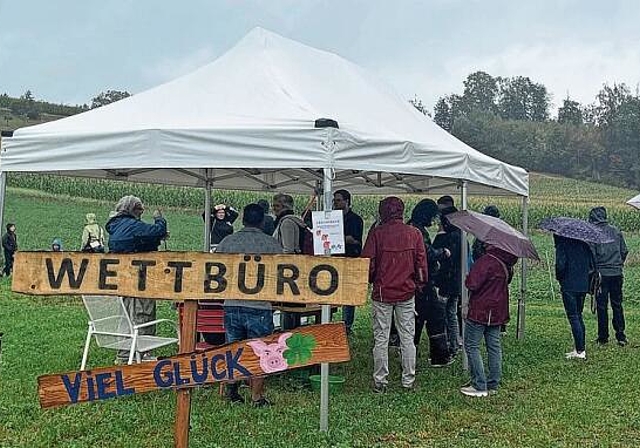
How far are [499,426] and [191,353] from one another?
2580 millimetres

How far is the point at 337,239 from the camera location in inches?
193

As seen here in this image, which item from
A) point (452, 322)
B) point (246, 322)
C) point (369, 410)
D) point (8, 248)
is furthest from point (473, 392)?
point (8, 248)

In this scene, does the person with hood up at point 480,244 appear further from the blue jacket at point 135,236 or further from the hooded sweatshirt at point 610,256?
the blue jacket at point 135,236

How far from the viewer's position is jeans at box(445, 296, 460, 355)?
306 inches

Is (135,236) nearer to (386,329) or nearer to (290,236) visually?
(290,236)

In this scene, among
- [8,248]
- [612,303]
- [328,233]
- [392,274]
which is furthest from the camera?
[8,248]

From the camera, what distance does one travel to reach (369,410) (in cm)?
555

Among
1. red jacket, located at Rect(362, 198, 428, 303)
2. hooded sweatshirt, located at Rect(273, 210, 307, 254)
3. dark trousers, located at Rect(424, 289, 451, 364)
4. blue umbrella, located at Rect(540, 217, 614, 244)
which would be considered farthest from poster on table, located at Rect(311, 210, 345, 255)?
blue umbrella, located at Rect(540, 217, 614, 244)

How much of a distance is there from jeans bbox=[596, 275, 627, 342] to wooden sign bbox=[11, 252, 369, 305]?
5854mm

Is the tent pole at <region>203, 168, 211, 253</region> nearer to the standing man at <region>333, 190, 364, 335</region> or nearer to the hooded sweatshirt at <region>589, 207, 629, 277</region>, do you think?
the standing man at <region>333, 190, 364, 335</region>

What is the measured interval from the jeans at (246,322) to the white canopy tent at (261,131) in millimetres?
658

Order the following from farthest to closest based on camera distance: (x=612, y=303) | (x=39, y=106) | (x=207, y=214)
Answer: (x=39, y=106), (x=207, y=214), (x=612, y=303)

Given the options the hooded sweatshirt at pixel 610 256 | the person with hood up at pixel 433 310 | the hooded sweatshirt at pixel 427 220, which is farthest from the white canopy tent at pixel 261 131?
the hooded sweatshirt at pixel 610 256

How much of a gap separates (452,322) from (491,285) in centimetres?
201
